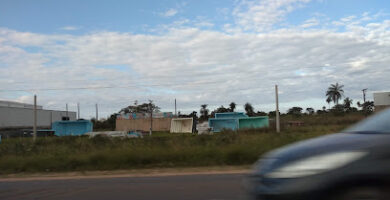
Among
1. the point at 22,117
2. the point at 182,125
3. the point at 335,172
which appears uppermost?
the point at 22,117

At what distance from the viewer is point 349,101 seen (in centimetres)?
8975

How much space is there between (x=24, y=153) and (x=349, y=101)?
3388 inches

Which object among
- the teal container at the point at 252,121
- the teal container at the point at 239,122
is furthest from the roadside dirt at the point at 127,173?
the teal container at the point at 252,121

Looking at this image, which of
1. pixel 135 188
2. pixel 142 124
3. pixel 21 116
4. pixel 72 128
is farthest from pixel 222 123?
pixel 21 116

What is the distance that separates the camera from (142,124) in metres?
68.3

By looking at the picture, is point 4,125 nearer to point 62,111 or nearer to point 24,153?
point 62,111

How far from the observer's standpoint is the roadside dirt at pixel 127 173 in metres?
11.1

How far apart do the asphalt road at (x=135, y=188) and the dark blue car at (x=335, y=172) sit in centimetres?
330

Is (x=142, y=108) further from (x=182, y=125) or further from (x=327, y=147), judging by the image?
(x=327, y=147)

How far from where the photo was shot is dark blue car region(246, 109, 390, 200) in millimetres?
3381

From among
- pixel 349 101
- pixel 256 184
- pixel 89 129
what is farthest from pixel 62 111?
pixel 256 184

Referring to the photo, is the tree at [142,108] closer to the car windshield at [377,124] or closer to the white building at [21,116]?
the white building at [21,116]

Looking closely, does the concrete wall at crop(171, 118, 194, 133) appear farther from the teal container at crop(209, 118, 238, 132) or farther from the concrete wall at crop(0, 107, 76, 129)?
the concrete wall at crop(0, 107, 76, 129)

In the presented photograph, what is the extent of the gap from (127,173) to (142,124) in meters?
57.1
